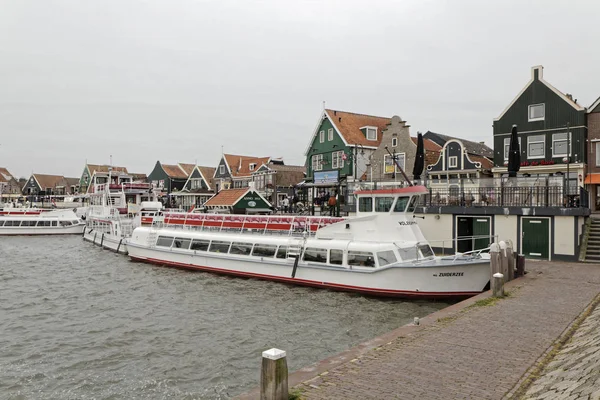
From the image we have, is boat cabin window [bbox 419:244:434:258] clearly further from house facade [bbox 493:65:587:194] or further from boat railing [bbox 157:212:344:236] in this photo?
house facade [bbox 493:65:587:194]

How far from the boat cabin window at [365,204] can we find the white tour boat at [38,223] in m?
44.9

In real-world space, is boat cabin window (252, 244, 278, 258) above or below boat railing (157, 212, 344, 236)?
below

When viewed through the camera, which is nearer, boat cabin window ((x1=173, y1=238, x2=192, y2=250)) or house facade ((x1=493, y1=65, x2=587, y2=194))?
boat cabin window ((x1=173, y1=238, x2=192, y2=250))

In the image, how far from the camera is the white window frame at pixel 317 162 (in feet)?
161

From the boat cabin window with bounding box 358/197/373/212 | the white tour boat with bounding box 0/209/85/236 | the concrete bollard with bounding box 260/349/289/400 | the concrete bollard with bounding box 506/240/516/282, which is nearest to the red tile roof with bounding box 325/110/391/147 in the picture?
the boat cabin window with bounding box 358/197/373/212

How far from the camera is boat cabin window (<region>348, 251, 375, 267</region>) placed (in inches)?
733

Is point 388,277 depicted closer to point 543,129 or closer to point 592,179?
point 543,129

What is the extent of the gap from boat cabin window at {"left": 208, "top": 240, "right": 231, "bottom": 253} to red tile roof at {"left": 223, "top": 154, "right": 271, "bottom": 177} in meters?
39.1

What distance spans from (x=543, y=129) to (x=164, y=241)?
2987 centimetres

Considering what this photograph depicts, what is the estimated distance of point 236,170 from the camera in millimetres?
69562

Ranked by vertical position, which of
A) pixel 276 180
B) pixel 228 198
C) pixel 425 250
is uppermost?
pixel 276 180

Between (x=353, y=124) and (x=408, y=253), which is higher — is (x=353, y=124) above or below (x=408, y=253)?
above

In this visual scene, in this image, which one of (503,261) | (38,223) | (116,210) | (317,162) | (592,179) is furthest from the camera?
(38,223)

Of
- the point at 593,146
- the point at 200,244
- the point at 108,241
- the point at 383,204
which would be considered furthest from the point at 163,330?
the point at 593,146
